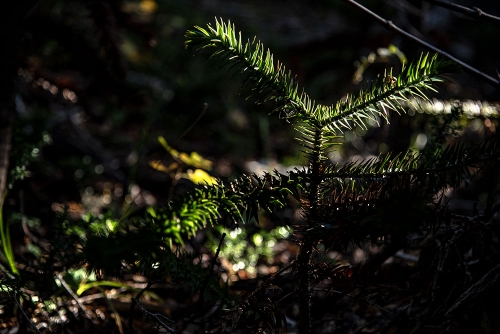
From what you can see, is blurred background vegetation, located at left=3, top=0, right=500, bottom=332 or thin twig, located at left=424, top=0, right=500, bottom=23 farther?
blurred background vegetation, located at left=3, top=0, right=500, bottom=332

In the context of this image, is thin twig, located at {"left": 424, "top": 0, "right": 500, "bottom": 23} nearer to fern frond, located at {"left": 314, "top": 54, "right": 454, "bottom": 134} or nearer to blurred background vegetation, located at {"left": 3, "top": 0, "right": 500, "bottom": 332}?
fern frond, located at {"left": 314, "top": 54, "right": 454, "bottom": 134}

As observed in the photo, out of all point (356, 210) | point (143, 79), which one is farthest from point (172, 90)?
point (356, 210)

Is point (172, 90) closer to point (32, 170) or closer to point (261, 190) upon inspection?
point (32, 170)

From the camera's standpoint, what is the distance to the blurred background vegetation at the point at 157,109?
214 centimetres

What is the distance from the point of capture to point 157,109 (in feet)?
11.8

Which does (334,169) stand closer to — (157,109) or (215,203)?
(215,203)

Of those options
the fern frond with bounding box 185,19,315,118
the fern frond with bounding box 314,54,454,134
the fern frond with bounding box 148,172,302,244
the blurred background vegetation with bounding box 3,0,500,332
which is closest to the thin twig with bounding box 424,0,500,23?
the fern frond with bounding box 314,54,454,134

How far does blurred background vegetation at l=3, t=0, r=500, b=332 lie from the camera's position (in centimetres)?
214

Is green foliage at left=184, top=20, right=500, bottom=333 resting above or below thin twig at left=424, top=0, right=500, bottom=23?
below

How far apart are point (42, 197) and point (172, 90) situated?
6.84 ft

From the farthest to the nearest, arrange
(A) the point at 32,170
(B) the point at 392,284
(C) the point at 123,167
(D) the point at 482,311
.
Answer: (C) the point at 123,167 < (A) the point at 32,170 < (D) the point at 482,311 < (B) the point at 392,284

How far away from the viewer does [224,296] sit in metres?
1.44

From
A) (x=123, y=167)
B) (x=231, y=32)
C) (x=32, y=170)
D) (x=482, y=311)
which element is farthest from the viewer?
(x=123, y=167)

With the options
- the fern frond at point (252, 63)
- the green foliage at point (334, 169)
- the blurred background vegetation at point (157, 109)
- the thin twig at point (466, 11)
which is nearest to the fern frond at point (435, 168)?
the green foliage at point (334, 169)
